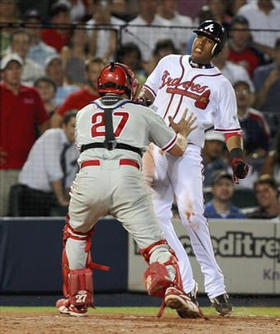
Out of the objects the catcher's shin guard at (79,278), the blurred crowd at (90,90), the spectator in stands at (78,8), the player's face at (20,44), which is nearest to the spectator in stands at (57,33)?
the blurred crowd at (90,90)

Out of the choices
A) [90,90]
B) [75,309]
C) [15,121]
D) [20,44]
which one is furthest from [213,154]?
[75,309]

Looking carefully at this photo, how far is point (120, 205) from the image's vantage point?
770cm

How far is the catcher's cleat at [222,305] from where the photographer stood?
8.66m

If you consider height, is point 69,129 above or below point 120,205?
above

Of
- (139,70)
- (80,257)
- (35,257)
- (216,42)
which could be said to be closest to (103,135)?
(80,257)

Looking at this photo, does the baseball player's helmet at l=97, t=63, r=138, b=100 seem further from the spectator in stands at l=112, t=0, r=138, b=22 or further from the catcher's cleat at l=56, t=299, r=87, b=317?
the spectator in stands at l=112, t=0, r=138, b=22

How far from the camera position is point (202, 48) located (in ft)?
29.0

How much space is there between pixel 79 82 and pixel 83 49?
53 cm

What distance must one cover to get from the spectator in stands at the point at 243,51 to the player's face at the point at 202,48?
5265mm

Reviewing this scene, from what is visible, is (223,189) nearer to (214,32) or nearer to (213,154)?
(213,154)

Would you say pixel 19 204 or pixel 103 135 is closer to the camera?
pixel 103 135

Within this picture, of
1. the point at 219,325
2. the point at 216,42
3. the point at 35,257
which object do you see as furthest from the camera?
the point at 35,257

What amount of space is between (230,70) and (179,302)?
648cm

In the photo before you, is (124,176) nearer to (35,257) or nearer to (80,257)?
(80,257)
